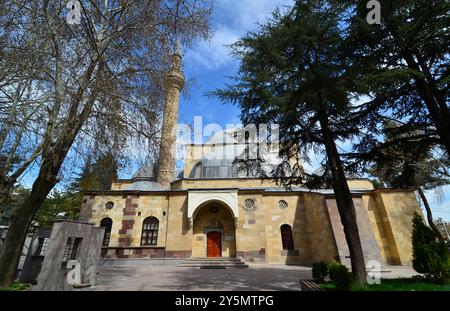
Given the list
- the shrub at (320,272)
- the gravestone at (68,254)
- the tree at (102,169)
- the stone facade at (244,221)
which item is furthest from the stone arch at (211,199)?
the shrub at (320,272)

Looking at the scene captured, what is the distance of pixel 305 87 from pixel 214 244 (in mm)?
14789

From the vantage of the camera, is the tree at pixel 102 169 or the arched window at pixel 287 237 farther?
the arched window at pixel 287 237

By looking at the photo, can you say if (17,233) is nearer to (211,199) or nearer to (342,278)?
(342,278)

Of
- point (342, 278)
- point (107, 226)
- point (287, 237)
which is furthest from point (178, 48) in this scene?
point (287, 237)

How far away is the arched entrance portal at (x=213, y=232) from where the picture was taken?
57.3ft

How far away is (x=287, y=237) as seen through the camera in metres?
17.5

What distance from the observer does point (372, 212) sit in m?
17.1

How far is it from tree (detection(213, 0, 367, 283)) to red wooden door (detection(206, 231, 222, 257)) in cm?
1156

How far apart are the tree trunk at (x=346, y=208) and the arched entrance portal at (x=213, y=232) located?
479 inches

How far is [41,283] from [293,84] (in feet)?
30.2

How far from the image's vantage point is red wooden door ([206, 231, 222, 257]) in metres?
17.4

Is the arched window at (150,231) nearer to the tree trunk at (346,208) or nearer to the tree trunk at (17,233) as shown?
the tree trunk at (17,233)
